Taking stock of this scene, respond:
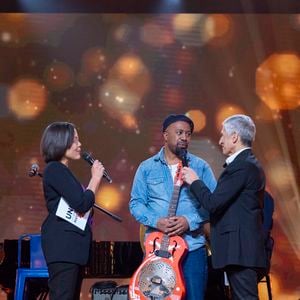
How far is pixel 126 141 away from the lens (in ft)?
18.9

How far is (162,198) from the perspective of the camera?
3453 millimetres

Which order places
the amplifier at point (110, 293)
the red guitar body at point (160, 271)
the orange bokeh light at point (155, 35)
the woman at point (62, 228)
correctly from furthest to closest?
1. the orange bokeh light at point (155, 35)
2. the amplifier at point (110, 293)
3. the red guitar body at point (160, 271)
4. the woman at point (62, 228)

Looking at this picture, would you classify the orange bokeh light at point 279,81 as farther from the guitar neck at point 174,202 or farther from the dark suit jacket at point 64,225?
the dark suit jacket at point 64,225

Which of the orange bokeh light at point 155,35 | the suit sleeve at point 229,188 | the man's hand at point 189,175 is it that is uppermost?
the orange bokeh light at point 155,35

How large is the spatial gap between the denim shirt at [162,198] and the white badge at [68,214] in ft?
1.58

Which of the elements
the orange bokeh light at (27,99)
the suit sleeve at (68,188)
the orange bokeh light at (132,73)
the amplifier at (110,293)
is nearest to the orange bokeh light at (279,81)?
the orange bokeh light at (132,73)

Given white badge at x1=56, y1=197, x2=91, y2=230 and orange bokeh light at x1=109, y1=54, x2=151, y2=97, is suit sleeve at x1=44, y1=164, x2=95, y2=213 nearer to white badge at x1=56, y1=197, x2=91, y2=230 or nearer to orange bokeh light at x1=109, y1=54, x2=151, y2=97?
white badge at x1=56, y1=197, x2=91, y2=230

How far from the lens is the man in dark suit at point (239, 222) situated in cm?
294

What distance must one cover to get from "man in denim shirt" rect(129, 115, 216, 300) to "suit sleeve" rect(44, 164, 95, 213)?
1.58ft

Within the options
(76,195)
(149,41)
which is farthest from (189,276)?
(149,41)

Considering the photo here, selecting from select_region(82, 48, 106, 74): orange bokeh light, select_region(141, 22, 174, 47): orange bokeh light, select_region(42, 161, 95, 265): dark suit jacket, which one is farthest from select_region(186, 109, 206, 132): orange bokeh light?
select_region(42, 161, 95, 265): dark suit jacket

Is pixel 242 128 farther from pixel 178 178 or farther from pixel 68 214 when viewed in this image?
pixel 68 214

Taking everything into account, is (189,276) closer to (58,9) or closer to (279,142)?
(279,142)

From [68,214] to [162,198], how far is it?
0.65m
